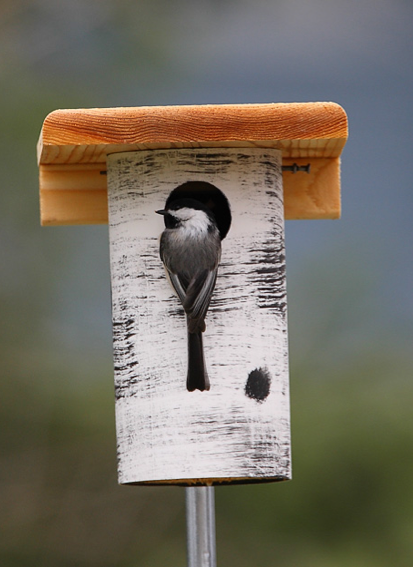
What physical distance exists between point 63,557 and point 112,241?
317 centimetres

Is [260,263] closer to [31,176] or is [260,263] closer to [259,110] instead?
[259,110]

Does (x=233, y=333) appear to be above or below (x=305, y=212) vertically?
A: below

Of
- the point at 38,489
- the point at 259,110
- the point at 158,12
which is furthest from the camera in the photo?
the point at 158,12

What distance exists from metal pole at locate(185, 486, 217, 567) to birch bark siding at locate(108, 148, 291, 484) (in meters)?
0.03

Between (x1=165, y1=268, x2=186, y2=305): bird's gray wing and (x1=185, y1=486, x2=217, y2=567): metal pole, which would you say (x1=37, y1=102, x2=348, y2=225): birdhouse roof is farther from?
(x1=185, y1=486, x2=217, y2=567): metal pole

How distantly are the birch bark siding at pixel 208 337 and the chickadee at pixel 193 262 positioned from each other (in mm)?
28

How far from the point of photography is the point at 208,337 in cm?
223

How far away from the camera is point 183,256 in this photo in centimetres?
221

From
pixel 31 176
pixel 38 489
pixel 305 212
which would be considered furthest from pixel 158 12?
pixel 305 212

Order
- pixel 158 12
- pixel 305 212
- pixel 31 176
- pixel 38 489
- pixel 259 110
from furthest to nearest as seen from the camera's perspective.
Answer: pixel 158 12 → pixel 31 176 → pixel 38 489 → pixel 305 212 → pixel 259 110

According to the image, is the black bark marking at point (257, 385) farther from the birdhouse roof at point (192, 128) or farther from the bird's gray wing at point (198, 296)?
the birdhouse roof at point (192, 128)

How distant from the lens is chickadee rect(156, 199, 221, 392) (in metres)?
2.20

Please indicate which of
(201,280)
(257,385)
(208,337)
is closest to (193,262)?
(201,280)

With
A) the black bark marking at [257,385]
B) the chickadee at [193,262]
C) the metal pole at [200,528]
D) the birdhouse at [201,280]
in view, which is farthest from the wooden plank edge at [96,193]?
the metal pole at [200,528]
